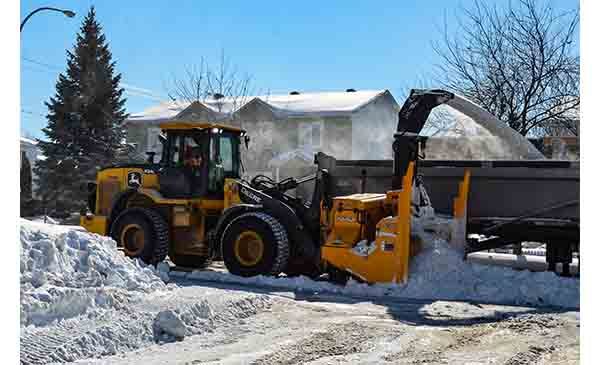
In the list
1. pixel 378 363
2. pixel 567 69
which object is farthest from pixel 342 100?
pixel 378 363

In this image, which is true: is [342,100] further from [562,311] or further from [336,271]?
[562,311]

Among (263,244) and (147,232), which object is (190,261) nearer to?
(147,232)

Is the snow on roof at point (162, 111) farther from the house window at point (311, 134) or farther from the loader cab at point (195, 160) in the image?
the loader cab at point (195, 160)

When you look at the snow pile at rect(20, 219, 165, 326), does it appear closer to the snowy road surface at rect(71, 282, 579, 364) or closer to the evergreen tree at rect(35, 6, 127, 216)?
the snowy road surface at rect(71, 282, 579, 364)

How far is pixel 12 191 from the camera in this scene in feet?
12.3

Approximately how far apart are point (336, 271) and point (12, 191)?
23.1 feet

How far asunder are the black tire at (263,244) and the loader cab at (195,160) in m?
1.21

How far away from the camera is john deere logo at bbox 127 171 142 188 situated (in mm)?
12398

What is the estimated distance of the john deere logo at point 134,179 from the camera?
40.7 feet

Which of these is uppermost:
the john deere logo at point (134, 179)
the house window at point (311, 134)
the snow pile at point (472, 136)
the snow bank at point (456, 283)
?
the house window at point (311, 134)

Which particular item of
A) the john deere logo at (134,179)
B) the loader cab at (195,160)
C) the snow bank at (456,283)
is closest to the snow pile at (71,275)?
the snow bank at (456,283)

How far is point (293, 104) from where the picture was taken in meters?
32.8

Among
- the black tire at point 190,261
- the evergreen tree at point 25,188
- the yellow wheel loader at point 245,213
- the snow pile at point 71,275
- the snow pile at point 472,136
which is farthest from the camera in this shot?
the evergreen tree at point 25,188

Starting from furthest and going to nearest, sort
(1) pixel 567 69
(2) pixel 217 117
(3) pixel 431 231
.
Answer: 1. (2) pixel 217 117
2. (1) pixel 567 69
3. (3) pixel 431 231
